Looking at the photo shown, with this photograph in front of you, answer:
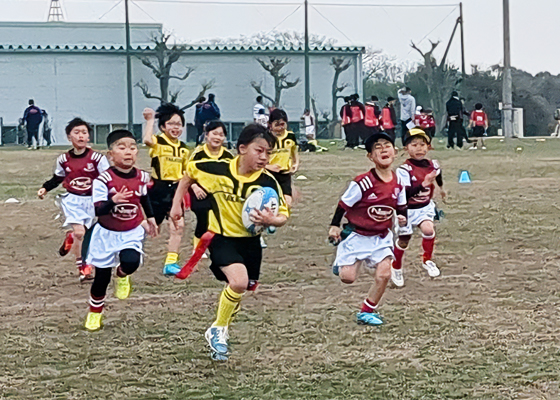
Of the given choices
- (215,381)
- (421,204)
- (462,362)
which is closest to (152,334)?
(215,381)

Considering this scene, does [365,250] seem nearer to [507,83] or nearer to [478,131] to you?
[478,131]

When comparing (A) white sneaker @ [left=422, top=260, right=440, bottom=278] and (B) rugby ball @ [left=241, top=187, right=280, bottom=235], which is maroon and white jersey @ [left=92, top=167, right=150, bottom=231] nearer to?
(B) rugby ball @ [left=241, top=187, right=280, bottom=235]

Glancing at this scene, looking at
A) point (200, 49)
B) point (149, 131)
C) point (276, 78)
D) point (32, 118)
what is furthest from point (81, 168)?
point (200, 49)

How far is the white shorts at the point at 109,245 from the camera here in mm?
7177

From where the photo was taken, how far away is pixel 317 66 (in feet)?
177

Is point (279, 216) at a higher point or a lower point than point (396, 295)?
higher

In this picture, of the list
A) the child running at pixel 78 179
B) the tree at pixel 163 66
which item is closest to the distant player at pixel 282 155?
the child running at pixel 78 179

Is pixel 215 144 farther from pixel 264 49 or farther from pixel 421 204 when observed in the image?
pixel 264 49

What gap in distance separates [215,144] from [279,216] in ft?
9.40

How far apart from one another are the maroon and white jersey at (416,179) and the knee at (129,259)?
2.55 metres

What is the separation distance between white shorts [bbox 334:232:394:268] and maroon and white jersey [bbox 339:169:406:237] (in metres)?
0.04

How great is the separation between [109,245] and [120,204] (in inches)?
11.5

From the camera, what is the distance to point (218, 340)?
6.20 metres

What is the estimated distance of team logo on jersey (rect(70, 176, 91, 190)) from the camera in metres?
8.95
